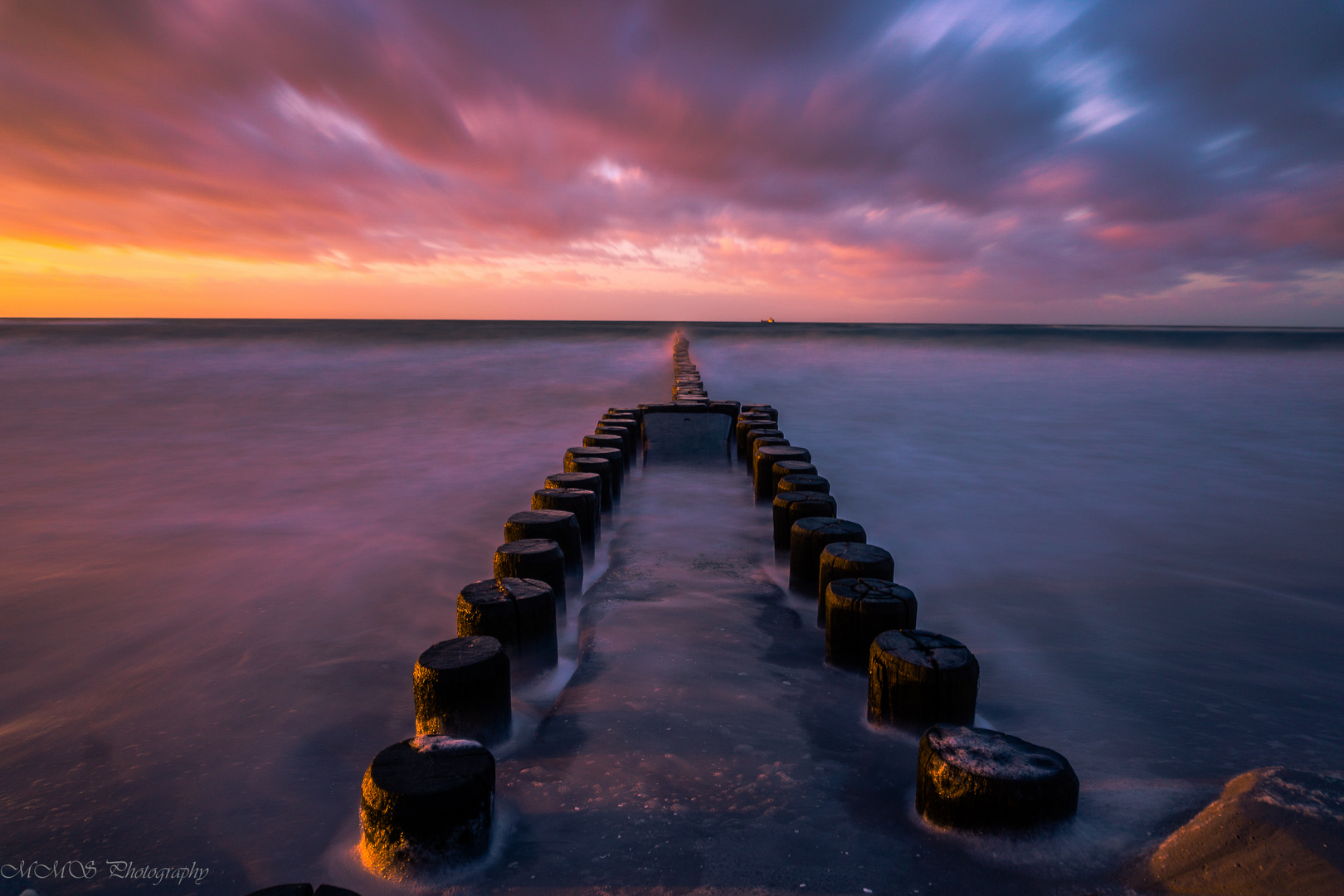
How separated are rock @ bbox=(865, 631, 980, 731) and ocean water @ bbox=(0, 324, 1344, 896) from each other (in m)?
0.43

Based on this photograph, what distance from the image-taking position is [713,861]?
5.80ft

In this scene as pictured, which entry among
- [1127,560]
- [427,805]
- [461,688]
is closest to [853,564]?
[461,688]

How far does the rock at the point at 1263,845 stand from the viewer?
5.49 ft

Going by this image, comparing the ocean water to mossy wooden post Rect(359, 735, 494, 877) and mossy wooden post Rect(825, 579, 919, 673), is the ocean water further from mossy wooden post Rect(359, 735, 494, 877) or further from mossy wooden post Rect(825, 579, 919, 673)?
mossy wooden post Rect(825, 579, 919, 673)

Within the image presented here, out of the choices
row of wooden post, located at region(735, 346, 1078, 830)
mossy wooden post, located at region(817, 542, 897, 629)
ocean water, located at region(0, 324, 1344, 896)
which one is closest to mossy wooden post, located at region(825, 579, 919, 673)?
row of wooden post, located at region(735, 346, 1078, 830)

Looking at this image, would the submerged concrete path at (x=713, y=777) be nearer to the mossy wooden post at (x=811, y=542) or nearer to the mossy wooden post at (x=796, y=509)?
the mossy wooden post at (x=811, y=542)

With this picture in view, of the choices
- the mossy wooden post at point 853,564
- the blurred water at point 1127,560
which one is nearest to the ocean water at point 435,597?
the blurred water at point 1127,560

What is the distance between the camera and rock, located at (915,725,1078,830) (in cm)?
165

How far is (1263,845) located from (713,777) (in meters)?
1.45

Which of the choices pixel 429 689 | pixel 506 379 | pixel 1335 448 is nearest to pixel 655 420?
pixel 429 689

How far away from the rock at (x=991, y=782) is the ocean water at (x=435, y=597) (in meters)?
0.09

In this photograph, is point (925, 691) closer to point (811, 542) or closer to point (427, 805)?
point (811, 542)

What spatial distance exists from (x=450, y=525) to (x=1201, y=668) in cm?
516

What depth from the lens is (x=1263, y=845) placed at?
5.93 ft
